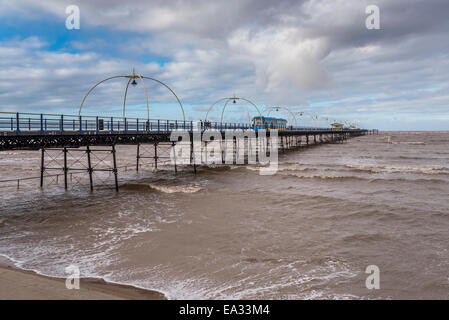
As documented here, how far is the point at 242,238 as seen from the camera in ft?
33.3

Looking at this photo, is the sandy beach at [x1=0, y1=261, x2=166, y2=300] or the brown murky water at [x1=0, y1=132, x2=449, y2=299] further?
the brown murky water at [x1=0, y1=132, x2=449, y2=299]

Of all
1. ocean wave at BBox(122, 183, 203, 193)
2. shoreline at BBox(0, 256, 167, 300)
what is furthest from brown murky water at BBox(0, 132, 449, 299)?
ocean wave at BBox(122, 183, 203, 193)

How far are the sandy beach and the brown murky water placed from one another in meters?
0.36

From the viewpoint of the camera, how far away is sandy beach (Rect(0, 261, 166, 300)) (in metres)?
5.62

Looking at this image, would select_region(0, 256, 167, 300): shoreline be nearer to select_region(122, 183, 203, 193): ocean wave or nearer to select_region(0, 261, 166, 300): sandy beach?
select_region(0, 261, 166, 300): sandy beach

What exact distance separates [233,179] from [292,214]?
457 inches

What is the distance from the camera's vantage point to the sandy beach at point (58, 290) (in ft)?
18.4

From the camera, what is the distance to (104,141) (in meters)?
18.7

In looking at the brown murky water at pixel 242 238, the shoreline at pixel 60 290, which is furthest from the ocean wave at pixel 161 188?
the shoreline at pixel 60 290

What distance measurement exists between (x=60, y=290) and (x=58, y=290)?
4 centimetres

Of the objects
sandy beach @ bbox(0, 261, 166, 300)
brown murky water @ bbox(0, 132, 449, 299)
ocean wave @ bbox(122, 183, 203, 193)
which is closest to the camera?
sandy beach @ bbox(0, 261, 166, 300)

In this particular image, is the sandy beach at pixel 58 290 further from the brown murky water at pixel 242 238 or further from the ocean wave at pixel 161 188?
the ocean wave at pixel 161 188

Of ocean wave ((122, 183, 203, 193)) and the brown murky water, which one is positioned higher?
ocean wave ((122, 183, 203, 193))
